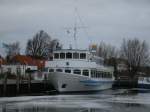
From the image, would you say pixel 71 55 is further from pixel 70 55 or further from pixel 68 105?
pixel 68 105

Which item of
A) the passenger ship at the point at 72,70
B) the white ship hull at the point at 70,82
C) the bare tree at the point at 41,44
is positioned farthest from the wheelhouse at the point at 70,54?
the bare tree at the point at 41,44

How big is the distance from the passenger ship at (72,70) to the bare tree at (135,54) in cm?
7099

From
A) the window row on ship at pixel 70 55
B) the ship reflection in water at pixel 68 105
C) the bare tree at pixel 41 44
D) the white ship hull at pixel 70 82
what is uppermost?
the bare tree at pixel 41 44

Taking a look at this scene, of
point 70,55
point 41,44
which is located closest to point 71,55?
point 70,55

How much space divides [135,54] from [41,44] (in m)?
26.1

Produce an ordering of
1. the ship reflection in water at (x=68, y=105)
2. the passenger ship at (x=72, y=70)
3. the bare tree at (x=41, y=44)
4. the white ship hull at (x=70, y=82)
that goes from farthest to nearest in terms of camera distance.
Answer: the bare tree at (x=41, y=44)
the passenger ship at (x=72, y=70)
the white ship hull at (x=70, y=82)
the ship reflection in water at (x=68, y=105)

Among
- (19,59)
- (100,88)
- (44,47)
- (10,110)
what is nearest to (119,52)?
(44,47)

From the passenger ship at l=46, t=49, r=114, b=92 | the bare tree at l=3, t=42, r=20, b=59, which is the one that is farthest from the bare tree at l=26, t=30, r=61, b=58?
the passenger ship at l=46, t=49, r=114, b=92

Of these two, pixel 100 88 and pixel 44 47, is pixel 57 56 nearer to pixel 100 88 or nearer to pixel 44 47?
pixel 100 88

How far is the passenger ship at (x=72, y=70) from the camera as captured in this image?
53.4 meters

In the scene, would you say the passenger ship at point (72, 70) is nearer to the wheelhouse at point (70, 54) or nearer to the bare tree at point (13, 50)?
the wheelhouse at point (70, 54)

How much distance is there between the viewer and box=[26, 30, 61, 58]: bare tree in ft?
418

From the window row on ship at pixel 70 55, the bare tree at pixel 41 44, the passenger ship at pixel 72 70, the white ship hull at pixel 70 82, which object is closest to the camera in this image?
the white ship hull at pixel 70 82

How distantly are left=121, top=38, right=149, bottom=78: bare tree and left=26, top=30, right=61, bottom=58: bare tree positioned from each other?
20082 millimetres
